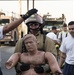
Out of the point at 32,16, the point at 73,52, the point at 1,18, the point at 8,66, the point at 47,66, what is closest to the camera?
the point at 8,66

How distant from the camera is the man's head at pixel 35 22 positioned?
3965 millimetres

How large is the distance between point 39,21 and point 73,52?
2.14 meters

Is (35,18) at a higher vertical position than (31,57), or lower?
higher

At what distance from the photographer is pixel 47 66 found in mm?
3582

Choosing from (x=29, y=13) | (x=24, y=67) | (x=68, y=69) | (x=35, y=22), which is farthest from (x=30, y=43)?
(x=68, y=69)

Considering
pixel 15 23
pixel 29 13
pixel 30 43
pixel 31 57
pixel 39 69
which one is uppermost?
pixel 29 13

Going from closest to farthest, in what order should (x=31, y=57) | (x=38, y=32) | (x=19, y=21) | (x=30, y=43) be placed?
(x=30, y=43)
(x=31, y=57)
(x=19, y=21)
(x=38, y=32)

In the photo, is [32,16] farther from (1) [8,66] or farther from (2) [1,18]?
(2) [1,18]

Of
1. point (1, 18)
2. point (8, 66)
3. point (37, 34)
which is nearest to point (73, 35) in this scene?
point (37, 34)

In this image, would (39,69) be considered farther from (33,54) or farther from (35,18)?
(35,18)

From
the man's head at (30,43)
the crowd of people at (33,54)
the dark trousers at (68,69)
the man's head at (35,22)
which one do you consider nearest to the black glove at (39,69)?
the crowd of people at (33,54)

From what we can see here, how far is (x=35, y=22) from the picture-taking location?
399 centimetres

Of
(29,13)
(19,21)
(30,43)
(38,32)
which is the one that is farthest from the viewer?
(38,32)

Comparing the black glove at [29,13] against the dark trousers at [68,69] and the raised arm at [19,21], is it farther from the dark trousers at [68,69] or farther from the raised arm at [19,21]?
the dark trousers at [68,69]
